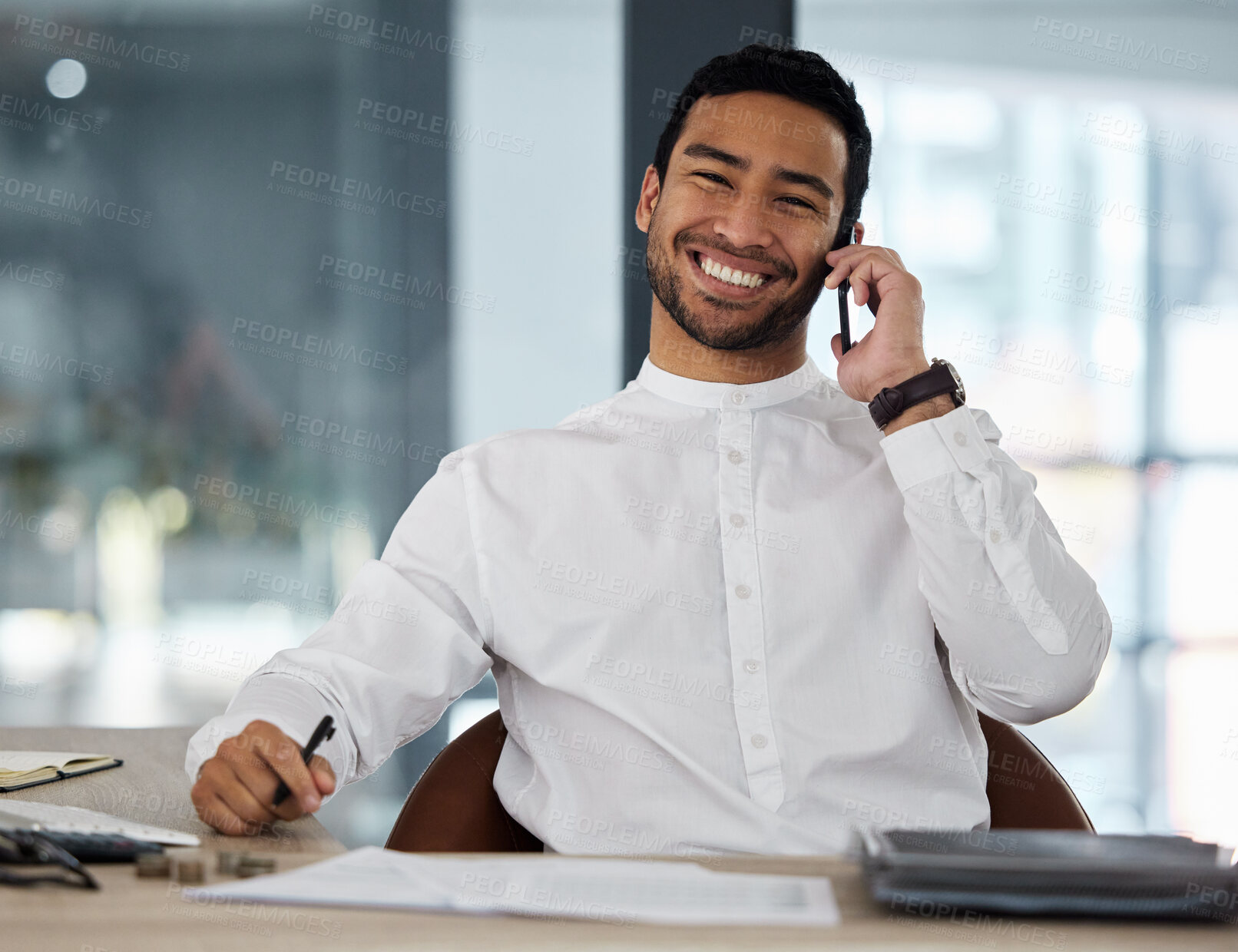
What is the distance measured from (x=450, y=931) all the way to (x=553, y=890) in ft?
0.30

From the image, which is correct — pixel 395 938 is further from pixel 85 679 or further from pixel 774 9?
pixel 85 679

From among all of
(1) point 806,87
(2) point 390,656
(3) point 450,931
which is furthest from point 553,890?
(1) point 806,87

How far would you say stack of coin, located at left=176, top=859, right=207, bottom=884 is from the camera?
2.61 feet

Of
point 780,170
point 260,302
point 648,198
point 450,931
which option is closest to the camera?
point 450,931

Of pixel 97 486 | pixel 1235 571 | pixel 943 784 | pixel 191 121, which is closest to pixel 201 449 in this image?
pixel 97 486

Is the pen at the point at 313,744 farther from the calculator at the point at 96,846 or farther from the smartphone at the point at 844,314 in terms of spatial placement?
the smartphone at the point at 844,314

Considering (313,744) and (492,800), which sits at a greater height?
(313,744)

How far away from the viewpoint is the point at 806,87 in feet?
5.39

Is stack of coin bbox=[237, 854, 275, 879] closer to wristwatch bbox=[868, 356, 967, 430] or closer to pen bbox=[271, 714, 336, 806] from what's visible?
pen bbox=[271, 714, 336, 806]

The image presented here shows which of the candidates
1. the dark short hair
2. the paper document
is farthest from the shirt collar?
the paper document

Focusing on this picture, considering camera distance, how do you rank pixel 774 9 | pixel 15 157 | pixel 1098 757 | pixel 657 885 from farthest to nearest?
pixel 1098 757, pixel 15 157, pixel 774 9, pixel 657 885

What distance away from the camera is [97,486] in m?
2.71

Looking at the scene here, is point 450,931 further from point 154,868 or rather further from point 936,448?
point 936,448

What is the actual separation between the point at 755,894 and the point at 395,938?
0.25 m
